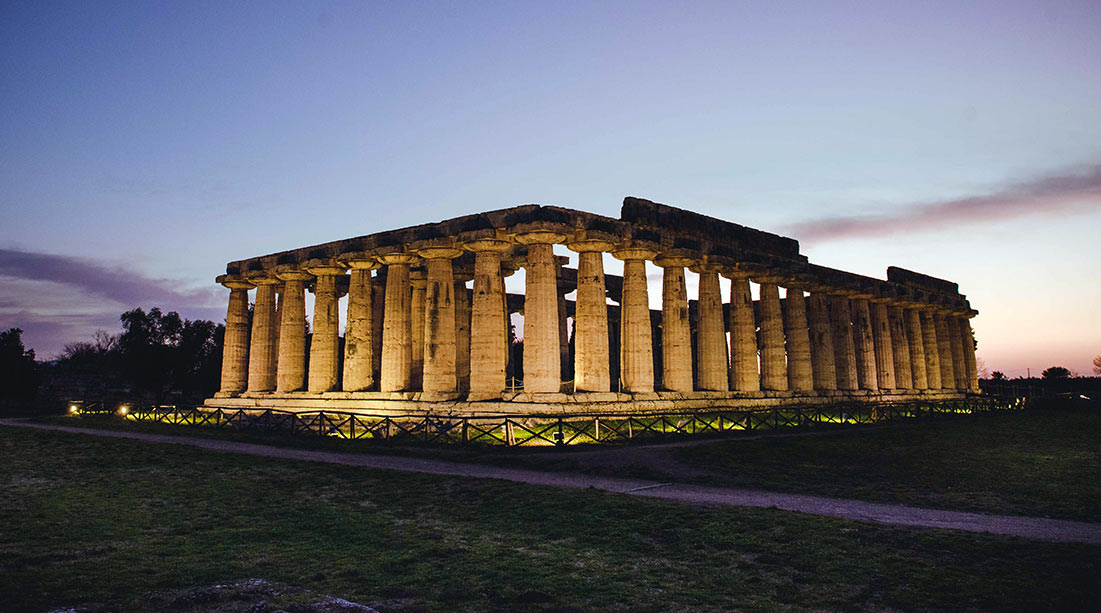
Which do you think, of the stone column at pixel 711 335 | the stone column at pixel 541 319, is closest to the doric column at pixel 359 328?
the stone column at pixel 541 319

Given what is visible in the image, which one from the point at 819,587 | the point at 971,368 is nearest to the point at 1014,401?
the point at 971,368

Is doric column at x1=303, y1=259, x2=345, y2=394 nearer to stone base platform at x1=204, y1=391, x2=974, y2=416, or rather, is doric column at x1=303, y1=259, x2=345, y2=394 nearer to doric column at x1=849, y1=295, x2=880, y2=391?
stone base platform at x1=204, y1=391, x2=974, y2=416

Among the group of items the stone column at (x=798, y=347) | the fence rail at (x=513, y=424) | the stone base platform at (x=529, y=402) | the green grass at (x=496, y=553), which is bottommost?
the green grass at (x=496, y=553)

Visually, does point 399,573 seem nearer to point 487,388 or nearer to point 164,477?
point 164,477

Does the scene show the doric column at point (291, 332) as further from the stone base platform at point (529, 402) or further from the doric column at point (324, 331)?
the doric column at point (324, 331)

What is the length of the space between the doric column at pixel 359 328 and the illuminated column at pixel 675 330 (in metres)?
14.8

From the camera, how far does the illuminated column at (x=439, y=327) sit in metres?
31.9

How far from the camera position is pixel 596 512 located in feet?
41.7

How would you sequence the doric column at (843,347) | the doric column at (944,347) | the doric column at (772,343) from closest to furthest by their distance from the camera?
the doric column at (772,343) < the doric column at (843,347) < the doric column at (944,347)

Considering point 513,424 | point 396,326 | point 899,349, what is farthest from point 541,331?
point 899,349

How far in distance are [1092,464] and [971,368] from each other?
4261 cm

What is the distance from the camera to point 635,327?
30.8m

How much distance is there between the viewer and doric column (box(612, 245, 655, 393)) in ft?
100

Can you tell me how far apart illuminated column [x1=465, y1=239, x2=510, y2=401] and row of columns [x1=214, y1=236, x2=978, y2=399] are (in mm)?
61
